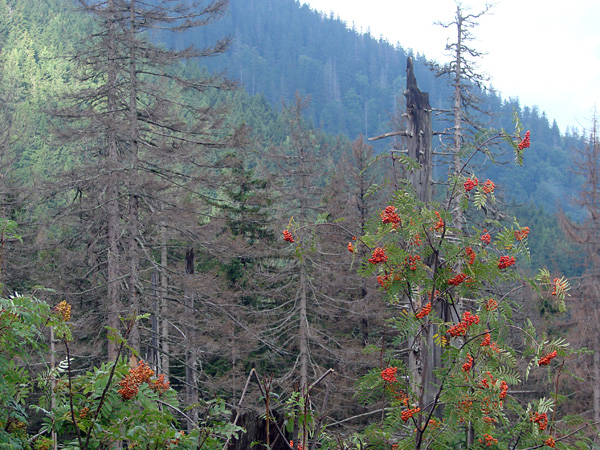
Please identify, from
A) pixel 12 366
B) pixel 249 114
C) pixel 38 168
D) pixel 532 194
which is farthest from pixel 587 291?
pixel 532 194

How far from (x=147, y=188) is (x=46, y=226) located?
242 centimetres

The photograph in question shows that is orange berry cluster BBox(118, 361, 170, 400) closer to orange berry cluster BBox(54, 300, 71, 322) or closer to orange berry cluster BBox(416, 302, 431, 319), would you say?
orange berry cluster BBox(54, 300, 71, 322)

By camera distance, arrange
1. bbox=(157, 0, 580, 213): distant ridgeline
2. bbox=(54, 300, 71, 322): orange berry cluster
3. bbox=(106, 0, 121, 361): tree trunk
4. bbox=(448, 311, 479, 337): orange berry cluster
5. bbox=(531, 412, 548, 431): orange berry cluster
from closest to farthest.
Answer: bbox=(54, 300, 71, 322): orange berry cluster < bbox=(448, 311, 479, 337): orange berry cluster < bbox=(531, 412, 548, 431): orange berry cluster < bbox=(106, 0, 121, 361): tree trunk < bbox=(157, 0, 580, 213): distant ridgeline

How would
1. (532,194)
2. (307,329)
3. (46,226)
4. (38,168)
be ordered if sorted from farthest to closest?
(532,194), (38,168), (307,329), (46,226)

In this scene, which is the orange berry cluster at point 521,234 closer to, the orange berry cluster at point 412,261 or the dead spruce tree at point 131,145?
the orange berry cluster at point 412,261

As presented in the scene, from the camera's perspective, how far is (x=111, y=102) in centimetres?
1380

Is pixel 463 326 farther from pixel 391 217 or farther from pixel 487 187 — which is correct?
pixel 487 187

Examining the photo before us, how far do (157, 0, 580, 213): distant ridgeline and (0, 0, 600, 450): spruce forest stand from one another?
102 metres

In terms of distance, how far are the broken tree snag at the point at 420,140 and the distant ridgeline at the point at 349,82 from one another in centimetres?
11457

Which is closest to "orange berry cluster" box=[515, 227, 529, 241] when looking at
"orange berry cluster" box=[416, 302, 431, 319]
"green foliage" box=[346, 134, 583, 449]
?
"green foliage" box=[346, 134, 583, 449]

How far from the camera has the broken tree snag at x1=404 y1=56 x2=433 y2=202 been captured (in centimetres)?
616

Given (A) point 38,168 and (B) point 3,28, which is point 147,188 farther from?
(B) point 3,28

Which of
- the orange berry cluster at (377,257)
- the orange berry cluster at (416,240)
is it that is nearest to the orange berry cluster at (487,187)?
the orange berry cluster at (416,240)

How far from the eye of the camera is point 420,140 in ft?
20.2
